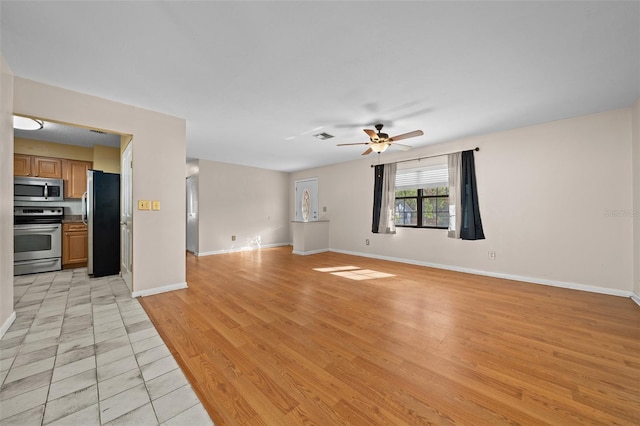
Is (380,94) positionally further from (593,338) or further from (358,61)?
(593,338)

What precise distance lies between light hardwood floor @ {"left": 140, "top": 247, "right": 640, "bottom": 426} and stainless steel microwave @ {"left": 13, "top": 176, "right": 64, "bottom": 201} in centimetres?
349

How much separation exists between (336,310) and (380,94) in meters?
2.50

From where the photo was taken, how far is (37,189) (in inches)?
171

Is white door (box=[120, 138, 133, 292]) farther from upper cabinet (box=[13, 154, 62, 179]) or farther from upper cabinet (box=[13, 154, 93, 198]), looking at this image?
upper cabinet (box=[13, 154, 62, 179])

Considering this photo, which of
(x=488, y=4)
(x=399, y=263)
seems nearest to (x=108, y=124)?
(x=488, y=4)

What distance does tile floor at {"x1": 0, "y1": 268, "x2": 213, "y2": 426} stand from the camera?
1295 millimetres

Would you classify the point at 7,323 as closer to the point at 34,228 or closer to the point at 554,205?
the point at 34,228

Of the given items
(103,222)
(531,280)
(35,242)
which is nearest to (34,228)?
(35,242)

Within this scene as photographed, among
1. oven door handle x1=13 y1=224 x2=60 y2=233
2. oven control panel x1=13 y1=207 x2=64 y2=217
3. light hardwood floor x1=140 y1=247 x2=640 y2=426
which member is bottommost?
light hardwood floor x1=140 y1=247 x2=640 y2=426

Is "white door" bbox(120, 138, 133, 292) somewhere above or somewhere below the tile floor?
above

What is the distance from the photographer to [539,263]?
3693mm

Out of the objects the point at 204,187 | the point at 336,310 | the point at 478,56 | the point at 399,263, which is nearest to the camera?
the point at 478,56

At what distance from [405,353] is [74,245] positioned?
19.2ft

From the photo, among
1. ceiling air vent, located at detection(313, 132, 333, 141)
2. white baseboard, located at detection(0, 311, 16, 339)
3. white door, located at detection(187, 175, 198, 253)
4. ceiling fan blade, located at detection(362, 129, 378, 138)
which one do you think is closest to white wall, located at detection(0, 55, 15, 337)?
white baseboard, located at detection(0, 311, 16, 339)
